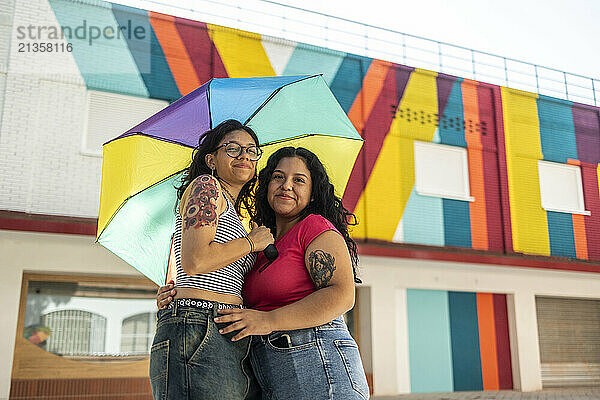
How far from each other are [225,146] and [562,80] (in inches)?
674

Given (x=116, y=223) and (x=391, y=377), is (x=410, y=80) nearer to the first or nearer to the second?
(x=391, y=377)

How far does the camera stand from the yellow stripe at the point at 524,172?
15344 millimetres

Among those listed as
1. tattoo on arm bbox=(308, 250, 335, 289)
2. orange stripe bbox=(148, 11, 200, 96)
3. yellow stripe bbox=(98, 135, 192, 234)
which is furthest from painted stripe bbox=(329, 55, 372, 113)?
tattoo on arm bbox=(308, 250, 335, 289)

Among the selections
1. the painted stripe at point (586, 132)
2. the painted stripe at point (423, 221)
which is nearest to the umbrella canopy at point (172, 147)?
the painted stripe at point (423, 221)

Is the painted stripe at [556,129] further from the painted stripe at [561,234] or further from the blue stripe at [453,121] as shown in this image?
the blue stripe at [453,121]

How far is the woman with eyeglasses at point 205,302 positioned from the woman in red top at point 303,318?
82 mm

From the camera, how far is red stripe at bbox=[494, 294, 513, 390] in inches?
570

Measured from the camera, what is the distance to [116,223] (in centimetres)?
384

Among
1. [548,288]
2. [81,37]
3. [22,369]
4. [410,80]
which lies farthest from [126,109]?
[548,288]

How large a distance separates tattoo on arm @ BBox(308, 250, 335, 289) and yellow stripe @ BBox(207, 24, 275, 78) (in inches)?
425

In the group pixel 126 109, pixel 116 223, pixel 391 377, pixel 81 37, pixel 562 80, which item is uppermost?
pixel 562 80

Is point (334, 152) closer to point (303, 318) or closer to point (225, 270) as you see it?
point (225, 270)

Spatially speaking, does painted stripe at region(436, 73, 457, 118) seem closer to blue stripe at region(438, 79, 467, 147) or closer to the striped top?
blue stripe at region(438, 79, 467, 147)

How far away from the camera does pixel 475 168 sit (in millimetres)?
15125
